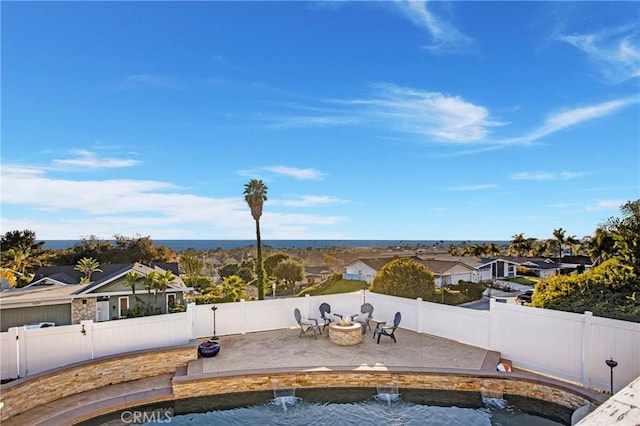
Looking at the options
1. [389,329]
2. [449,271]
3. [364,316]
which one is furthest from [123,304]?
[449,271]

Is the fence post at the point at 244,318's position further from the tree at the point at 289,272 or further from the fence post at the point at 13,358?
the tree at the point at 289,272

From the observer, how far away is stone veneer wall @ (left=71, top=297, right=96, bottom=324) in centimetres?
1773

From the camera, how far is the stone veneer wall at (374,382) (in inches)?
328

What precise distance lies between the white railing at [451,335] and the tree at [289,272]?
2893cm

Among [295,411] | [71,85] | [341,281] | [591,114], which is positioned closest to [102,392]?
[295,411]

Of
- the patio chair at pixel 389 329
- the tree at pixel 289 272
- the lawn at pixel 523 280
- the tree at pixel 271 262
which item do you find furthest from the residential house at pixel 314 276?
the patio chair at pixel 389 329

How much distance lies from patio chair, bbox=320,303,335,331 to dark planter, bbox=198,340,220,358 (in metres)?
3.71

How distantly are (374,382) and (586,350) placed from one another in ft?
14.7

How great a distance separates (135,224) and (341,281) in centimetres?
2272

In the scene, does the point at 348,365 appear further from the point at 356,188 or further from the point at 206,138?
the point at 356,188

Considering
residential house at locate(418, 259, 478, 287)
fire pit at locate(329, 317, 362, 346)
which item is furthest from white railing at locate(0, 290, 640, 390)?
residential house at locate(418, 259, 478, 287)

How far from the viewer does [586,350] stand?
8.20 metres

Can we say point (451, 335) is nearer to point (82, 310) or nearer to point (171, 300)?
point (171, 300)

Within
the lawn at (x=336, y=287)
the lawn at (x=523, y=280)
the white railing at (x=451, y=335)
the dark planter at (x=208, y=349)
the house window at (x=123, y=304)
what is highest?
the white railing at (x=451, y=335)
